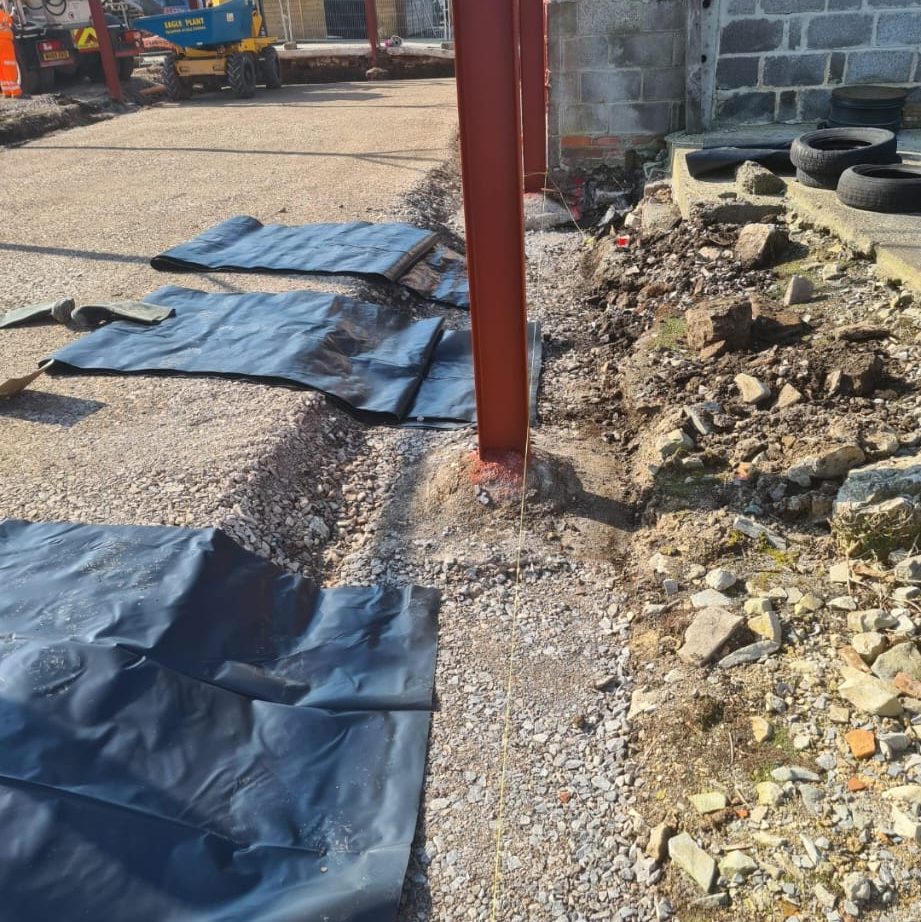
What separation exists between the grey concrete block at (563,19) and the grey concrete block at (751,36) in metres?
1.44

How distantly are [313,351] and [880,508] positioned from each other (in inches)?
140

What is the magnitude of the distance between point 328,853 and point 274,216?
24.3 feet

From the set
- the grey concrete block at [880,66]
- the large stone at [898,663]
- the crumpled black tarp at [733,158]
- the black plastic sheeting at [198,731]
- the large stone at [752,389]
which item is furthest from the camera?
the grey concrete block at [880,66]

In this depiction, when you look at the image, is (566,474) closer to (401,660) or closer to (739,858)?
(401,660)

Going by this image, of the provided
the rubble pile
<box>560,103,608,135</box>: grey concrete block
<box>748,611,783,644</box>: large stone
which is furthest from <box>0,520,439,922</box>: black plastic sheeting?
<box>560,103,608,135</box>: grey concrete block

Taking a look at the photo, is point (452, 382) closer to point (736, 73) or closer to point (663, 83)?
point (663, 83)

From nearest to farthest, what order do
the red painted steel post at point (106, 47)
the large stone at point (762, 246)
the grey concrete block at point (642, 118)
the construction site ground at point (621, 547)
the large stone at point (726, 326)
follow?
the construction site ground at point (621, 547) → the large stone at point (726, 326) → the large stone at point (762, 246) → the grey concrete block at point (642, 118) → the red painted steel post at point (106, 47)

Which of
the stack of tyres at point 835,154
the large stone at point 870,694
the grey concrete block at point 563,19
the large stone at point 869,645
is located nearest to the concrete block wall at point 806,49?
the grey concrete block at point 563,19

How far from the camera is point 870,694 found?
2738 mm

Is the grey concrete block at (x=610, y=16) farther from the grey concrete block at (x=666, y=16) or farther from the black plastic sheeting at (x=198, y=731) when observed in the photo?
the black plastic sheeting at (x=198, y=731)

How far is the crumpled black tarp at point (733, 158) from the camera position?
24.5 feet

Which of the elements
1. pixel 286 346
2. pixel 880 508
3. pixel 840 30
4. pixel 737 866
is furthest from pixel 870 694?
pixel 840 30

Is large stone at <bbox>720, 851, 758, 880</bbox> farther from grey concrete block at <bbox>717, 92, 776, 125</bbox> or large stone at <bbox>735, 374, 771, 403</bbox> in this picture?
grey concrete block at <bbox>717, 92, 776, 125</bbox>

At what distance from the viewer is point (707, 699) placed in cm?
292
